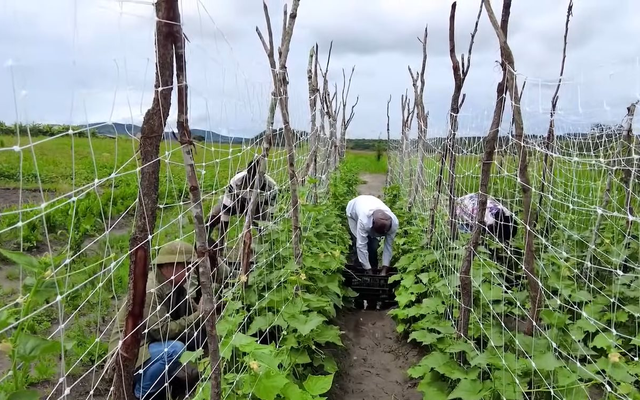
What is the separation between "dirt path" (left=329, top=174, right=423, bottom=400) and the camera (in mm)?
3988

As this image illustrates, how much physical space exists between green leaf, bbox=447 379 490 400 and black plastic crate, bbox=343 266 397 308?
272 cm

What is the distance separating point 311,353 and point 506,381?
4.49 ft

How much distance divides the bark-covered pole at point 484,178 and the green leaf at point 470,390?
0.54m

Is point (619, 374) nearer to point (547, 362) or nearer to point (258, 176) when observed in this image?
point (547, 362)

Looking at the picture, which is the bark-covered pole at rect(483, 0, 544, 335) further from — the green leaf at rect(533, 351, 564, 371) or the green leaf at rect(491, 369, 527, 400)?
the green leaf at rect(533, 351, 564, 371)

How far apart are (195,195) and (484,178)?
6.28 ft

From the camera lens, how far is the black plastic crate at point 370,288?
5.66 metres

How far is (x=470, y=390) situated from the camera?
9.47 ft

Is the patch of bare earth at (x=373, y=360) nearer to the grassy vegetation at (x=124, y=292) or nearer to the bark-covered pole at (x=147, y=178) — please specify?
the grassy vegetation at (x=124, y=292)

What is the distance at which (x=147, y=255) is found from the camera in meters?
1.81

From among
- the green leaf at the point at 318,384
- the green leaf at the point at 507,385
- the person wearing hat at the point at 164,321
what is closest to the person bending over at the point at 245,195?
the person wearing hat at the point at 164,321

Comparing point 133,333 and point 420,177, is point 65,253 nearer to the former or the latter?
point 133,333

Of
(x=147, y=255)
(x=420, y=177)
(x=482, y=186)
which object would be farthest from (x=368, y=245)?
(x=147, y=255)

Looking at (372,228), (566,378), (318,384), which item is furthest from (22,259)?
(372,228)
